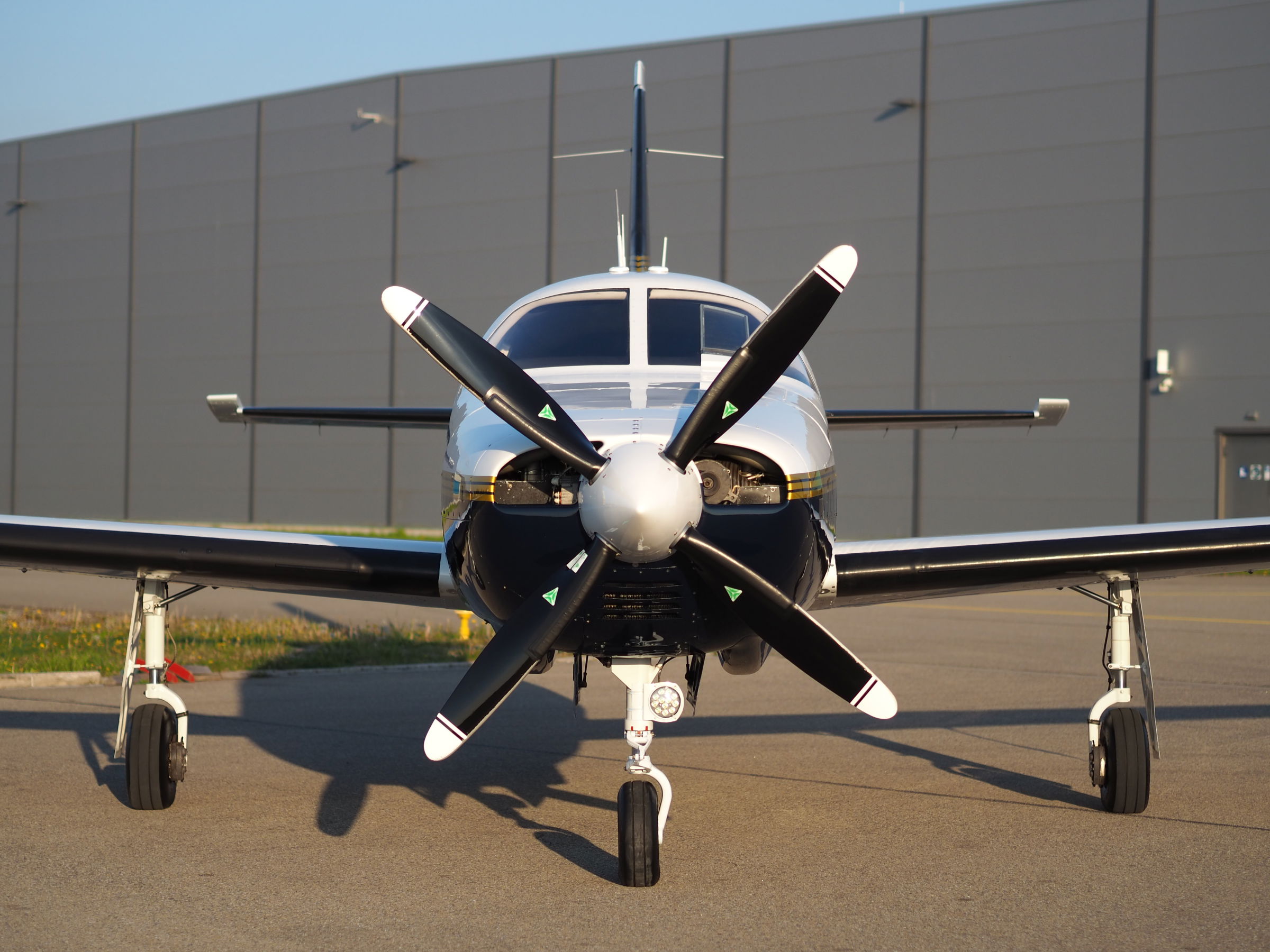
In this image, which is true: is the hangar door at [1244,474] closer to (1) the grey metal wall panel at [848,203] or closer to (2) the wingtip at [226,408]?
(1) the grey metal wall panel at [848,203]

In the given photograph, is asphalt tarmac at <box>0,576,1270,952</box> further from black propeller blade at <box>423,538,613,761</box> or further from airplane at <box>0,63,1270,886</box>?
black propeller blade at <box>423,538,613,761</box>

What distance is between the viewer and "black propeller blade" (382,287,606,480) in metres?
4.45

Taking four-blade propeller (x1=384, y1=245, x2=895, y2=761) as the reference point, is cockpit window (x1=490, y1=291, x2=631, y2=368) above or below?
above

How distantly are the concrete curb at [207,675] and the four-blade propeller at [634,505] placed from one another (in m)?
6.90

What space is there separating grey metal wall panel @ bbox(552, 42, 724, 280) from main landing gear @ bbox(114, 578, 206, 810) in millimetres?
23202

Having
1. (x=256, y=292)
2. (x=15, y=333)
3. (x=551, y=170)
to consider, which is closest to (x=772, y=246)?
(x=551, y=170)

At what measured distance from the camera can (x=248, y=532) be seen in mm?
→ 6773

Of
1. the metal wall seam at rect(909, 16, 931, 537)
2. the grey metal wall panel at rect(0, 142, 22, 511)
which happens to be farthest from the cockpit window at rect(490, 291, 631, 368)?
the grey metal wall panel at rect(0, 142, 22, 511)

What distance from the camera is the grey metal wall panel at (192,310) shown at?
36750 mm

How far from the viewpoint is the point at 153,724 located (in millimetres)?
6398

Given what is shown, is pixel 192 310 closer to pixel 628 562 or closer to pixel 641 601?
pixel 641 601

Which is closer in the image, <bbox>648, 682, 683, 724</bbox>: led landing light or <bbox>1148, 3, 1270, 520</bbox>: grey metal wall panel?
<bbox>648, 682, 683, 724</bbox>: led landing light

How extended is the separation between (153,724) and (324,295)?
30.4 meters

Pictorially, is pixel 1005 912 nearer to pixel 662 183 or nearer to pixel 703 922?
pixel 703 922
